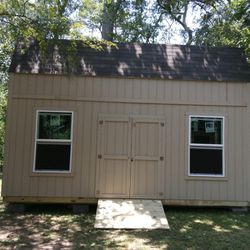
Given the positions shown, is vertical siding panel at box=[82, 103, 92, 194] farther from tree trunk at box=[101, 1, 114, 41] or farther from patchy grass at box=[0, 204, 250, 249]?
tree trunk at box=[101, 1, 114, 41]

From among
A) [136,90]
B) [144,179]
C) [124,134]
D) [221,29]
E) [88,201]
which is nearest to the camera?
[88,201]

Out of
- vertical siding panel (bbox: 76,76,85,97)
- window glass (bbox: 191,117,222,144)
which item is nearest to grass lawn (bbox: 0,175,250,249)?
window glass (bbox: 191,117,222,144)

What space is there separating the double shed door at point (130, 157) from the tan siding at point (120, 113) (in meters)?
0.15

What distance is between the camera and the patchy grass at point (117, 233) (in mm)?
6004

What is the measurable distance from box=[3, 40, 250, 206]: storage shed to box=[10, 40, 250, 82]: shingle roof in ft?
0.14

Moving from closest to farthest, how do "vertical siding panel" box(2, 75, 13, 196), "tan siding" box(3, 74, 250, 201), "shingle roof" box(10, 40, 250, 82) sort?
"vertical siding panel" box(2, 75, 13, 196)
"tan siding" box(3, 74, 250, 201)
"shingle roof" box(10, 40, 250, 82)

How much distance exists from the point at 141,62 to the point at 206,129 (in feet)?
7.95

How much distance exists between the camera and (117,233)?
6711mm

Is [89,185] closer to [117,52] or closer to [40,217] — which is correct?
[40,217]

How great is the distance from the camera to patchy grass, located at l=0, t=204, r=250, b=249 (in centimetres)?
600

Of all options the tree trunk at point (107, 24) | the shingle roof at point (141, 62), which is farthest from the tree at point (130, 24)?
the shingle roof at point (141, 62)

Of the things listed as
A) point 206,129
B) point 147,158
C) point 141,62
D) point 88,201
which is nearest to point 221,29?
point 141,62

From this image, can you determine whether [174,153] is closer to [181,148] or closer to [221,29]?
[181,148]

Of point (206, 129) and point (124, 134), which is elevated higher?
point (206, 129)
